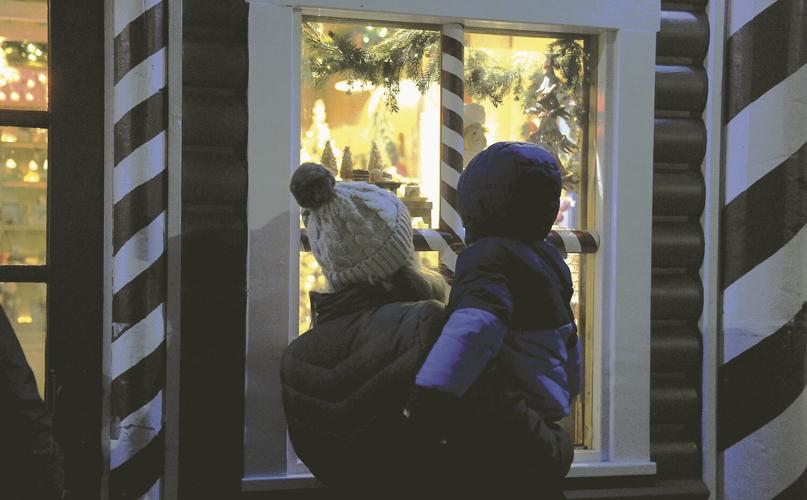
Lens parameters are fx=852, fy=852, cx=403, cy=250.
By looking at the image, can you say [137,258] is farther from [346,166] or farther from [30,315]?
[346,166]

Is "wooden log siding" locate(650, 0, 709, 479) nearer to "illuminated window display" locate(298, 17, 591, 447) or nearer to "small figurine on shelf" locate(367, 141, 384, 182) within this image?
"illuminated window display" locate(298, 17, 591, 447)

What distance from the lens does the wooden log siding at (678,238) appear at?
360cm

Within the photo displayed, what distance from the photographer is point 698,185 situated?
11.8 feet

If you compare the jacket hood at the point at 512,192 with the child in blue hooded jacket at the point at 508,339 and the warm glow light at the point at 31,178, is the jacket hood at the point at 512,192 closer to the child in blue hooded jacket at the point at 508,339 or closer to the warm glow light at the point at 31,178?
the child in blue hooded jacket at the point at 508,339

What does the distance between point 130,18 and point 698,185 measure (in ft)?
7.79

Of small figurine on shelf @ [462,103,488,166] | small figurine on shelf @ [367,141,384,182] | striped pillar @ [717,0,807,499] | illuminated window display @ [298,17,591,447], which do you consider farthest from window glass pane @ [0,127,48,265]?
striped pillar @ [717,0,807,499]

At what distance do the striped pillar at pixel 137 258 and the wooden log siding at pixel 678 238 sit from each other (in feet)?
6.63

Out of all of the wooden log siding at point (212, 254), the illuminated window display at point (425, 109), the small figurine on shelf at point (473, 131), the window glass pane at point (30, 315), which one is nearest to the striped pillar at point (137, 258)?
the wooden log siding at point (212, 254)

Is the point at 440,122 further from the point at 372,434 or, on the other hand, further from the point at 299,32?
the point at 372,434

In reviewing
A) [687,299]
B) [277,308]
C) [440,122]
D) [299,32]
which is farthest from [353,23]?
[687,299]

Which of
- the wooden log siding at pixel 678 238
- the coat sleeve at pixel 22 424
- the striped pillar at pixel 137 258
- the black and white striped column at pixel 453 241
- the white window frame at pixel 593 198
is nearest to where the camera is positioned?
the coat sleeve at pixel 22 424

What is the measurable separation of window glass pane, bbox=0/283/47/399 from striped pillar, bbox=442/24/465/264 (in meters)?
1.60

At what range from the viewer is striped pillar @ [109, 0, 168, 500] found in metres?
3.12

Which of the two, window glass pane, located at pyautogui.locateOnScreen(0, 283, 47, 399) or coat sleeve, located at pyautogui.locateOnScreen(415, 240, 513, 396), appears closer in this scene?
coat sleeve, located at pyautogui.locateOnScreen(415, 240, 513, 396)
